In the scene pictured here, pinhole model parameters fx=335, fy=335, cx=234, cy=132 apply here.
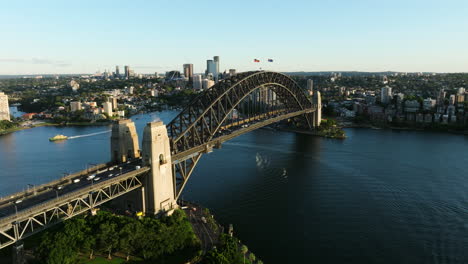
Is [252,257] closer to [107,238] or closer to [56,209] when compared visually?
[107,238]


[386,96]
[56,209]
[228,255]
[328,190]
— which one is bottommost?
[328,190]

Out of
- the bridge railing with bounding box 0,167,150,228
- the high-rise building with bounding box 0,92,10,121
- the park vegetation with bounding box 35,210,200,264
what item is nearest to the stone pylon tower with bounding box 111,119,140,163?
the bridge railing with bounding box 0,167,150,228

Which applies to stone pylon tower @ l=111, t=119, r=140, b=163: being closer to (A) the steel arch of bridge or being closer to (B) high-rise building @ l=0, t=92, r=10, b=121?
(A) the steel arch of bridge

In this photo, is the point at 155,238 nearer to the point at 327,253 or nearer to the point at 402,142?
the point at 327,253

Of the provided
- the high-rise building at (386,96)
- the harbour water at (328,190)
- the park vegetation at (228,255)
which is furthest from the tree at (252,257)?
the high-rise building at (386,96)

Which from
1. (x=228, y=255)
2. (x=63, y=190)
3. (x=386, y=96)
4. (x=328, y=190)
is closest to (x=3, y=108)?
(x=63, y=190)

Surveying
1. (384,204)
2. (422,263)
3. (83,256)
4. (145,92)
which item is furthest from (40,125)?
(422,263)
